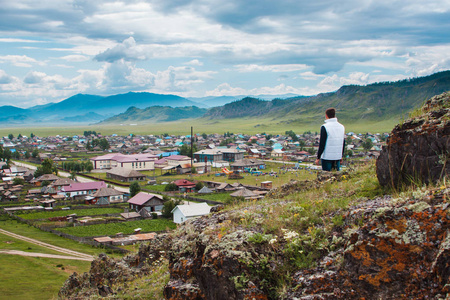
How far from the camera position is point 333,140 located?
8703mm

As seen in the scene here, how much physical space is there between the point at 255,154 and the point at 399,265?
319ft

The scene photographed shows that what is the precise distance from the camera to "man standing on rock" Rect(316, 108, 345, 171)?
8633 millimetres

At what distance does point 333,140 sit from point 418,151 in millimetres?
3039

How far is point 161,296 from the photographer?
6914 mm

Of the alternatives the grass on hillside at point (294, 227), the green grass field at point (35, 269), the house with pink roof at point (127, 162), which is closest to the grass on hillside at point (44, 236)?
the green grass field at point (35, 269)

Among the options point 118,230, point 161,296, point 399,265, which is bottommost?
point 118,230

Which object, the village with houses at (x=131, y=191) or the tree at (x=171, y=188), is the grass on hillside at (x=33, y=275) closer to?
the village with houses at (x=131, y=191)

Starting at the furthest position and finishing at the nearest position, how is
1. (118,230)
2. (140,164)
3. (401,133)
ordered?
(140,164)
(118,230)
(401,133)

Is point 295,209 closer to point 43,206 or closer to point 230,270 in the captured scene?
point 230,270

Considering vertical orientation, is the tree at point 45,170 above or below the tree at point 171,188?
above

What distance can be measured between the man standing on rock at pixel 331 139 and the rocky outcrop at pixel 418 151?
92.1 inches

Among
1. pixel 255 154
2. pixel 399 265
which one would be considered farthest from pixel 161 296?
pixel 255 154

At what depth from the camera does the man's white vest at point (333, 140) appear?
8.62 metres

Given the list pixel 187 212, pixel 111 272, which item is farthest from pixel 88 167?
pixel 111 272
